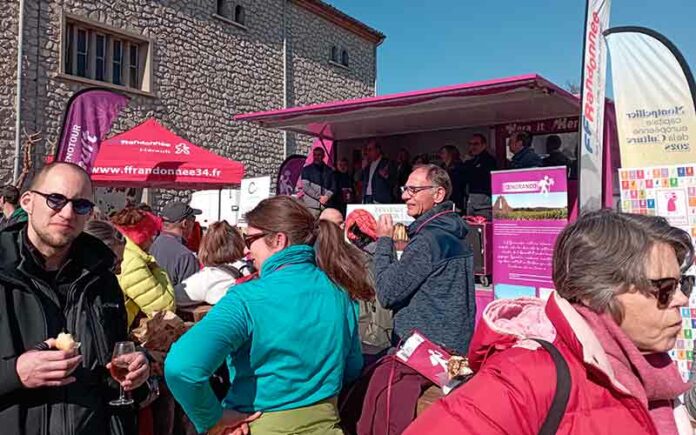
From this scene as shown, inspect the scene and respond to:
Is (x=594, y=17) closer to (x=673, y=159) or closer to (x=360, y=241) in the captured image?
(x=673, y=159)

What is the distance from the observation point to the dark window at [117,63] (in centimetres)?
1474

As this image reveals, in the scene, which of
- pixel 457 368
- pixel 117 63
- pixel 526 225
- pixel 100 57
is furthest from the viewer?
pixel 117 63

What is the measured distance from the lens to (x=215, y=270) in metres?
4.41

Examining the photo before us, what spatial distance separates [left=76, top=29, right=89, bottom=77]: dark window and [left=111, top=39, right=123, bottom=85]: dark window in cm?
73

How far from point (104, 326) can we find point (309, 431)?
92 cm

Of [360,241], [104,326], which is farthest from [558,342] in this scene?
[360,241]

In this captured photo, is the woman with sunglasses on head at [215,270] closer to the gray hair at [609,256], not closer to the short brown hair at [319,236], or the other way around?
the short brown hair at [319,236]

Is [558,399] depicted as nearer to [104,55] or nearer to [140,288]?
[140,288]

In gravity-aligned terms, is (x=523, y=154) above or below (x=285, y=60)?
below

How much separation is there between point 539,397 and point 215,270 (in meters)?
3.45

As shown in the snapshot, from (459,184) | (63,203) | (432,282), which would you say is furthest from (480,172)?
(63,203)

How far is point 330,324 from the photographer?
2.35 meters

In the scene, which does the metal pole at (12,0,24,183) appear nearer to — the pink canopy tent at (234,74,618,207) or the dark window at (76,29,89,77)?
the dark window at (76,29,89,77)

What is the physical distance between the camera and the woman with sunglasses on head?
14.2ft
